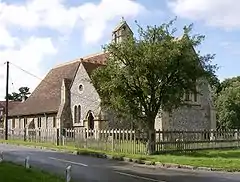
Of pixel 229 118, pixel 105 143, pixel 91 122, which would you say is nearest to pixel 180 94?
pixel 105 143

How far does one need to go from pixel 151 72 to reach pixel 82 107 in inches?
842

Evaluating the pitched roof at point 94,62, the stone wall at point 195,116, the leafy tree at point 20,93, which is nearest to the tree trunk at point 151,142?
the pitched roof at point 94,62

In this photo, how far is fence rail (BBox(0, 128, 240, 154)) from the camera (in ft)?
92.2

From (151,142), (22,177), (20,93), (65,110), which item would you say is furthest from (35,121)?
(20,93)

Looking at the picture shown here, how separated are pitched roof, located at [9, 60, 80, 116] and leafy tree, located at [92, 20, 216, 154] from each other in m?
24.8

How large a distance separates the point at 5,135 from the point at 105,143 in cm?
2397

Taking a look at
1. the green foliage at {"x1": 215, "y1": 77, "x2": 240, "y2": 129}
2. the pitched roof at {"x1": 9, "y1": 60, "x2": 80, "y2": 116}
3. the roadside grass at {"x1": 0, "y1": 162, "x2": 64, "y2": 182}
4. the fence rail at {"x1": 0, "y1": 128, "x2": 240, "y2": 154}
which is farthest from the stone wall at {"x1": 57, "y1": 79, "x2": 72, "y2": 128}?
the roadside grass at {"x1": 0, "y1": 162, "x2": 64, "y2": 182}

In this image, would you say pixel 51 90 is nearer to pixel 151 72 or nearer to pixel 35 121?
pixel 35 121

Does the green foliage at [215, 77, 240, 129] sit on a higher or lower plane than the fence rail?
higher

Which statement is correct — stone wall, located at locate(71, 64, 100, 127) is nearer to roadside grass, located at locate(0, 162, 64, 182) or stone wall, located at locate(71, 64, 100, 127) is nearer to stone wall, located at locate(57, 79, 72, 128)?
stone wall, located at locate(57, 79, 72, 128)

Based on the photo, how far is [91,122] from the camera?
4684 cm

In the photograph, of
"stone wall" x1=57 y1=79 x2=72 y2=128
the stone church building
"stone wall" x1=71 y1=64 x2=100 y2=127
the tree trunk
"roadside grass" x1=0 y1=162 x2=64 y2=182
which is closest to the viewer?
"roadside grass" x1=0 y1=162 x2=64 y2=182

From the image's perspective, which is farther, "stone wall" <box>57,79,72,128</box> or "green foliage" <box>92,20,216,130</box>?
"stone wall" <box>57,79,72,128</box>

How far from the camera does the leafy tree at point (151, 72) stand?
A: 27.7 m
